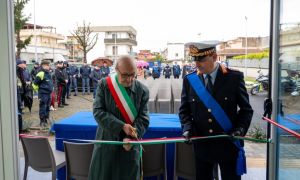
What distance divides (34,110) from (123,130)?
995cm

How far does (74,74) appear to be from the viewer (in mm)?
17703

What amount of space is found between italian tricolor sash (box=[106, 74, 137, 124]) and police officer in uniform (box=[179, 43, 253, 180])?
1.49ft

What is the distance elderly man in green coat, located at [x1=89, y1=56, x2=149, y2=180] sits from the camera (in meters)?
2.59

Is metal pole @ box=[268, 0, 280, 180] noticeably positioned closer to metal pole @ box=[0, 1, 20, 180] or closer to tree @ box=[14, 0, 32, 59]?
metal pole @ box=[0, 1, 20, 180]

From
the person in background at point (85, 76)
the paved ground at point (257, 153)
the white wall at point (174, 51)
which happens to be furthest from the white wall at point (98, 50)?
the paved ground at point (257, 153)

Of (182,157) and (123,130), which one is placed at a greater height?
(123,130)

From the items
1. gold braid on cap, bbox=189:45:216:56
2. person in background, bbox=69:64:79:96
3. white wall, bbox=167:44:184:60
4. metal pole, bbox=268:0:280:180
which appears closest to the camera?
gold braid on cap, bbox=189:45:216:56

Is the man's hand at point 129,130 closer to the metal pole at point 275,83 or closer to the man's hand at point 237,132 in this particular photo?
the man's hand at point 237,132

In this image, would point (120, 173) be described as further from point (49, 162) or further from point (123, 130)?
point (49, 162)

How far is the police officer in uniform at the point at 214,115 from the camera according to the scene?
2561mm

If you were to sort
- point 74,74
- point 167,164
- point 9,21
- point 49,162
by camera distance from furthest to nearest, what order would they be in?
point 74,74, point 167,164, point 49,162, point 9,21

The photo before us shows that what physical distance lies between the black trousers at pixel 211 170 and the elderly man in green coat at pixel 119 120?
0.50 m

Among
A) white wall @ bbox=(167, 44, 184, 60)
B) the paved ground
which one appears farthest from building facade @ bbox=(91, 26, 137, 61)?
the paved ground

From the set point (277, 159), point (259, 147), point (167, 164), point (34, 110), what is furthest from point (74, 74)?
point (277, 159)
